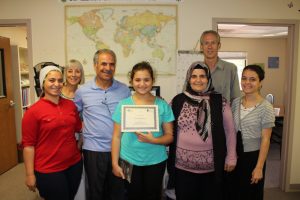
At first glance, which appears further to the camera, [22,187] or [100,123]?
[22,187]

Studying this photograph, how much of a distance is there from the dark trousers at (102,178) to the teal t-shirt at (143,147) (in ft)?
0.87

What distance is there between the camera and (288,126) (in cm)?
317

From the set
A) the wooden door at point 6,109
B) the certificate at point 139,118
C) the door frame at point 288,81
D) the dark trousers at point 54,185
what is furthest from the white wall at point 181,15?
the dark trousers at point 54,185

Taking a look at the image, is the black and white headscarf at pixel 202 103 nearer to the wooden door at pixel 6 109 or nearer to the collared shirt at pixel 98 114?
the collared shirt at pixel 98 114

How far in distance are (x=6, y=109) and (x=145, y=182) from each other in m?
3.10

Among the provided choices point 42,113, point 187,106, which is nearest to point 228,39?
point 187,106

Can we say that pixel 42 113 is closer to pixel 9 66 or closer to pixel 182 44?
pixel 182 44

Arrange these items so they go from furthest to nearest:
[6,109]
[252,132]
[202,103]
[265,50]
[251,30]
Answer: [265,50] → [251,30] → [6,109] → [252,132] → [202,103]

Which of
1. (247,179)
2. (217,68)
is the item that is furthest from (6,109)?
(247,179)

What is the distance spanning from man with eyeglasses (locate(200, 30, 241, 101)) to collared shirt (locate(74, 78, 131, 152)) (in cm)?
93

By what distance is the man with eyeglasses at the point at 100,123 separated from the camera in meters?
1.94

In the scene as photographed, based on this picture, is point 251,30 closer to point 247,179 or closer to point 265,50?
point 265,50

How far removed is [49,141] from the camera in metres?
1.71

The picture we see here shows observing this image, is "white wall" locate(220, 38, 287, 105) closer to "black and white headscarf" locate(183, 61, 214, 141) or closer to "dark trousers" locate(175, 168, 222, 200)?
"black and white headscarf" locate(183, 61, 214, 141)
